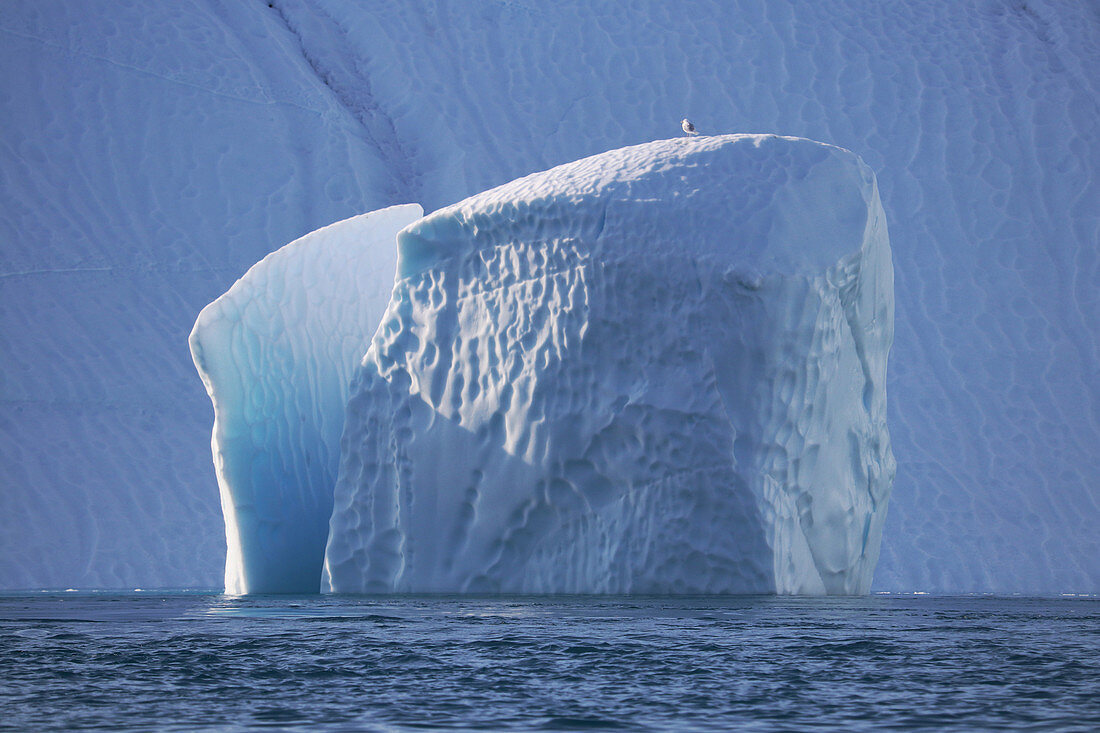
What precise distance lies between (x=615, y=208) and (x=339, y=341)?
3.29 m

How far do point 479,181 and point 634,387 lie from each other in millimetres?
14288

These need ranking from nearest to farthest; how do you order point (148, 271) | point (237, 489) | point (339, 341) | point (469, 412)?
point (469, 412) < point (237, 489) < point (339, 341) < point (148, 271)

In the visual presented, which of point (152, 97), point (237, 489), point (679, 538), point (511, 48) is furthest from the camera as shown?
point (511, 48)

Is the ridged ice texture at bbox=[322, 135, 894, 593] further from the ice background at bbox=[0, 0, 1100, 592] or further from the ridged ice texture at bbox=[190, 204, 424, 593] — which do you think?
the ice background at bbox=[0, 0, 1100, 592]

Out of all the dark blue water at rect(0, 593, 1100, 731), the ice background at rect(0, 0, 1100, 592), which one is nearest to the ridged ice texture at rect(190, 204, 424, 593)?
the dark blue water at rect(0, 593, 1100, 731)

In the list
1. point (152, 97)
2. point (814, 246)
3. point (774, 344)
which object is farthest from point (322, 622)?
point (152, 97)

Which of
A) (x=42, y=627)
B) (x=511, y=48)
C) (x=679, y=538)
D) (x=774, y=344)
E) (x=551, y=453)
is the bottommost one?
(x=42, y=627)

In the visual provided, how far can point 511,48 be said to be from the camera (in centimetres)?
2319

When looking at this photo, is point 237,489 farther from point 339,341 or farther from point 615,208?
point 615,208

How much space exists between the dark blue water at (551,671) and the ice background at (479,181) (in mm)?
9637

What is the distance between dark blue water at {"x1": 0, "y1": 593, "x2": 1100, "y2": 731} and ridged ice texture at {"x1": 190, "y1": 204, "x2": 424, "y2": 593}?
3.37 metres

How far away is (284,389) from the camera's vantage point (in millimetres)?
9336

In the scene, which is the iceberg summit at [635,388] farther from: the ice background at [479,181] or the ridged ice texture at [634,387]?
the ice background at [479,181]

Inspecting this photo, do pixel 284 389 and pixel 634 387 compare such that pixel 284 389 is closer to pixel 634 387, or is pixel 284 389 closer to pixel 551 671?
pixel 634 387
